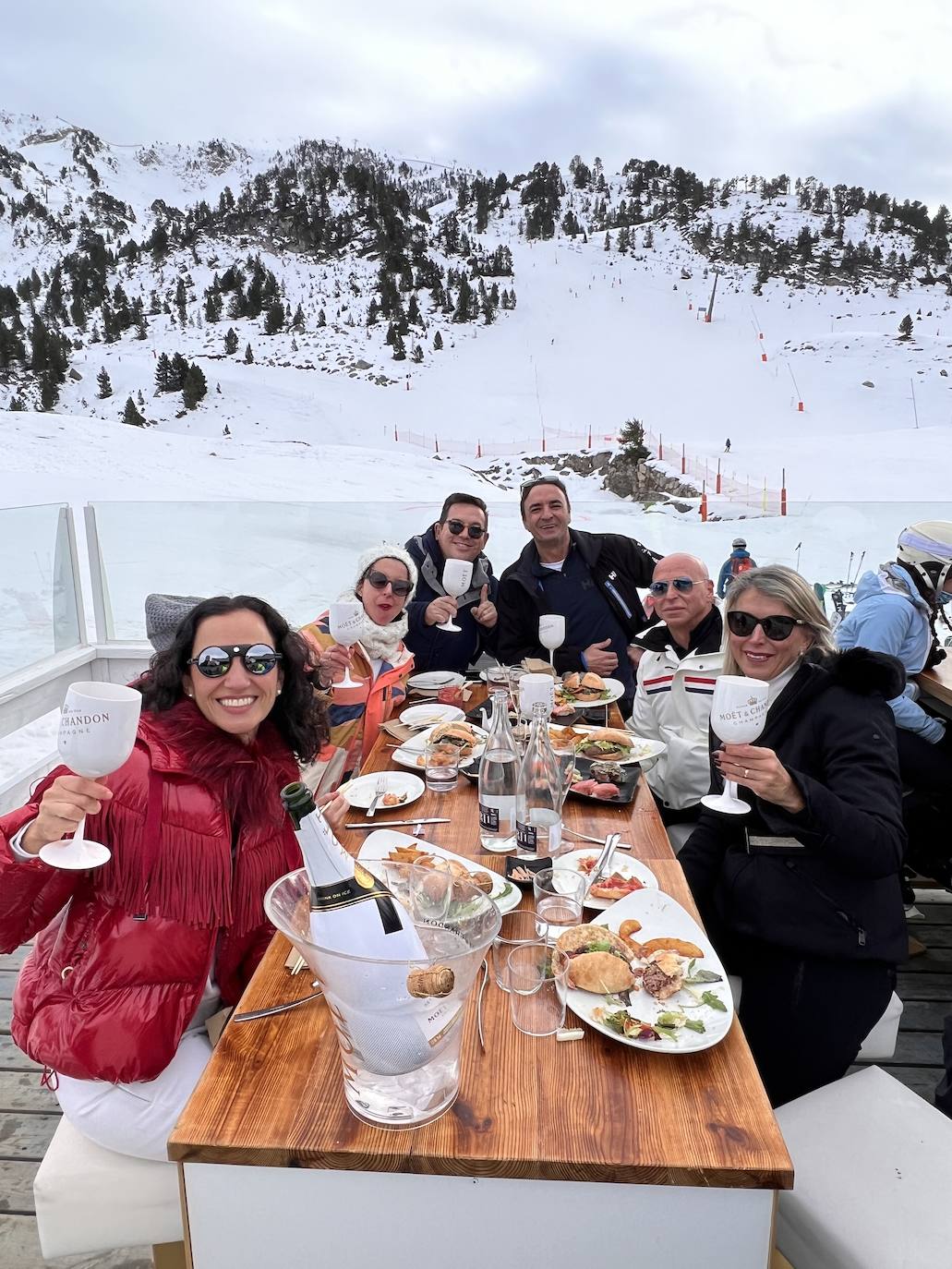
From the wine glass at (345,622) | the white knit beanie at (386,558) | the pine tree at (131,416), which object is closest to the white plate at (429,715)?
the wine glass at (345,622)

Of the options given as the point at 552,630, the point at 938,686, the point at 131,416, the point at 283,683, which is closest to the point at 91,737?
the point at 283,683

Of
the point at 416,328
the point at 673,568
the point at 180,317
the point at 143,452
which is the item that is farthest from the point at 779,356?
the point at 673,568

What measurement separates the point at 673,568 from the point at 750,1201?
2.42m

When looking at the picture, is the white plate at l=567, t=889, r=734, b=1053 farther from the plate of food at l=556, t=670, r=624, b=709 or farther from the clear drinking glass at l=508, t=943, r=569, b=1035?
the plate of food at l=556, t=670, r=624, b=709

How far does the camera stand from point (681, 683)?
307cm

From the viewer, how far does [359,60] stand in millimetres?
79438

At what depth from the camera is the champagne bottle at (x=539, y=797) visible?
5.73 ft

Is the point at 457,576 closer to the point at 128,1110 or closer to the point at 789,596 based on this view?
the point at 789,596

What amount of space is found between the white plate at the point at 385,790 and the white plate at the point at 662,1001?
750 mm

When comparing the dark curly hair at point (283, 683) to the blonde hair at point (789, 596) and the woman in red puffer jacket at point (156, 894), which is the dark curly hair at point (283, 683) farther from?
the blonde hair at point (789, 596)

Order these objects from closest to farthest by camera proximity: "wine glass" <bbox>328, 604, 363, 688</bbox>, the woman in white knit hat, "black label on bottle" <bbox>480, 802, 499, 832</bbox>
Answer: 1. "black label on bottle" <bbox>480, 802, 499, 832</bbox>
2. "wine glass" <bbox>328, 604, 363, 688</bbox>
3. the woman in white knit hat

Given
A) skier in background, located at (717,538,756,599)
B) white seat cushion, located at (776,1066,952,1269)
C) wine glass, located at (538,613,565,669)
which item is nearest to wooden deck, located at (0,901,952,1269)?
white seat cushion, located at (776,1066,952,1269)

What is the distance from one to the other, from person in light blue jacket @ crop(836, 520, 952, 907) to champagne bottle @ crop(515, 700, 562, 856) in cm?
209

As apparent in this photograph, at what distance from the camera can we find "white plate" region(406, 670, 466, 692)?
11.2ft
